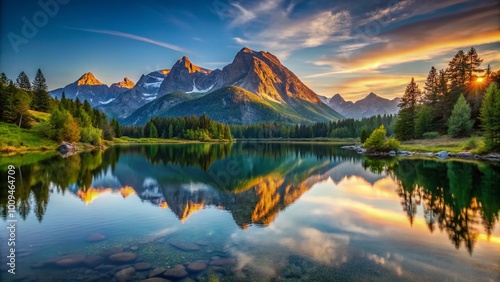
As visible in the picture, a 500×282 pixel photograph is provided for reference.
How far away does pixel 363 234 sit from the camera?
2047 centimetres

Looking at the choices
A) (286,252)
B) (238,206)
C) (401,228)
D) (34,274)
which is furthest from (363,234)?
(34,274)

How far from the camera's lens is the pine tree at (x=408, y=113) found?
10656 centimetres

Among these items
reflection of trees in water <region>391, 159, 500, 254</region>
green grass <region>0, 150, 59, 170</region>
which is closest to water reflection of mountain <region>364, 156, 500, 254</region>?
reflection of trees in water <region>391, 159, 500, 254</region>

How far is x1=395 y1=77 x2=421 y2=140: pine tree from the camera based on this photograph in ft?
350

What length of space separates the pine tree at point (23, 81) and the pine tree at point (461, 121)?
577ft

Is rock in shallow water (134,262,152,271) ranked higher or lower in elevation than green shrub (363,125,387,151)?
lower

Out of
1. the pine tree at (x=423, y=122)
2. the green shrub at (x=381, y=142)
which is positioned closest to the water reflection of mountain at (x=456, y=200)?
the green shrub at (x=381, y=142)

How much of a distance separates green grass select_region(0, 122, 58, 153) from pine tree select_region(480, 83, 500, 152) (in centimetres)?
11556

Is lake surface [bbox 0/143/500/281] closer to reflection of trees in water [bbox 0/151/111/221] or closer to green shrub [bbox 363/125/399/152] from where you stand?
reflection of trees in water [bbox 0/151/111/221]

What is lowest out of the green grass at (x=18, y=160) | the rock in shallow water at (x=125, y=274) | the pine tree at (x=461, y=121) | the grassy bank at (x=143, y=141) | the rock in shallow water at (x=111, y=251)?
the rock in shallow water at (x=111, y=251)

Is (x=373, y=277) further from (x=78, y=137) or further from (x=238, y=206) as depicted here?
(x=78, y=137)

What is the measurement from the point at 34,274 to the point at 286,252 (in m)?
12.4

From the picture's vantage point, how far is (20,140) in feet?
283

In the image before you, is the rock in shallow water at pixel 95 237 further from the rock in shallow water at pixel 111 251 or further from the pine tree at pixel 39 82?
the pine tree at pixel 39 82
